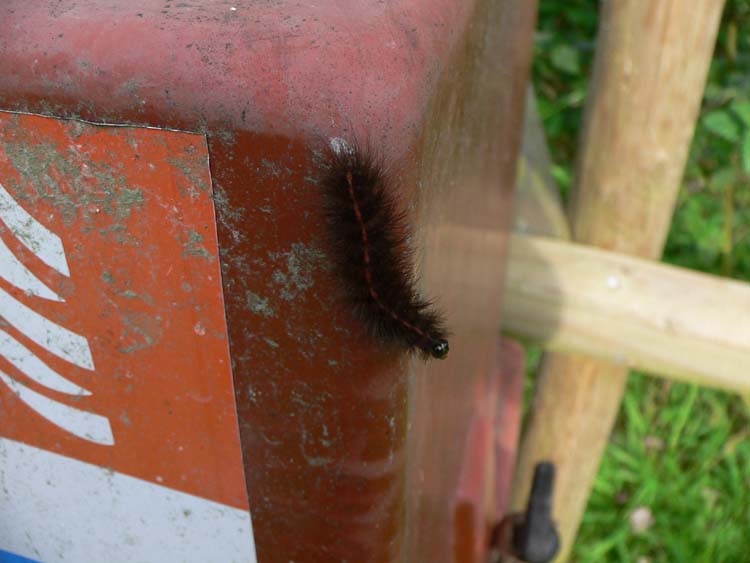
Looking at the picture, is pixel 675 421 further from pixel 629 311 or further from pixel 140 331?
pixel 140 331

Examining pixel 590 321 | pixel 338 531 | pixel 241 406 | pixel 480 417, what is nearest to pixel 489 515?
pixel 480 417

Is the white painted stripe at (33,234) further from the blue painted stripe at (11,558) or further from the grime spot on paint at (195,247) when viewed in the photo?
the blue painted stripe at (11,558)

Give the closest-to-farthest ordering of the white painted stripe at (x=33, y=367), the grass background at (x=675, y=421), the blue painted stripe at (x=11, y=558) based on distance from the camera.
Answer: the white painted stripe at (x=33, y=367)
the blue painted stripe at (x=11, y=558)
the grass background at (x=675, y=421)

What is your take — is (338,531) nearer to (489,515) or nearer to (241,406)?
(241,406)

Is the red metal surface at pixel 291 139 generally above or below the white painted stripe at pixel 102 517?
above

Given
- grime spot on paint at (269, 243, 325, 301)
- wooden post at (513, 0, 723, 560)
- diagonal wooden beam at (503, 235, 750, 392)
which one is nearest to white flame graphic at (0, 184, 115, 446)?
grime spot on paint at (269, 243, 325, 301)

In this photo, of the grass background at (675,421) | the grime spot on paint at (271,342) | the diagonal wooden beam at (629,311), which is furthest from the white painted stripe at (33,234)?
the grass background at (675,421)

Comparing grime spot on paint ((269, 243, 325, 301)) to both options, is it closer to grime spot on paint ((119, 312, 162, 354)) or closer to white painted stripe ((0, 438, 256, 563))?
grime spot on paint ((119, 312, 162, 354))

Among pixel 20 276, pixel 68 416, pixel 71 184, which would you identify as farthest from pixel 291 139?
pixel 68 416
